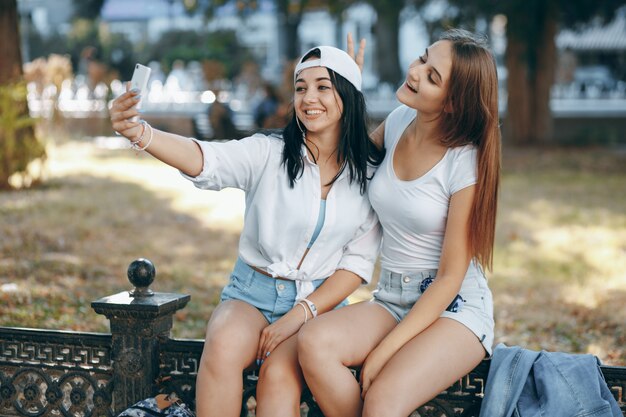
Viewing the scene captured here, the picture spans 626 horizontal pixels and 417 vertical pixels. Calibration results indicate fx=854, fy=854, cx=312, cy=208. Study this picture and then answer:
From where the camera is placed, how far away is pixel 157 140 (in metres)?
3.07

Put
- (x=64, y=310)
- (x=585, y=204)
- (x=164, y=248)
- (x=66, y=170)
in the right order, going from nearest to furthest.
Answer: (x=64, y=310)
(x=164, y=248)
(x=585, y=204)
(x=66, y=170)

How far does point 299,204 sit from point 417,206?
0.45m

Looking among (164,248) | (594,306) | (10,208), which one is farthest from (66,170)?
(594,306)

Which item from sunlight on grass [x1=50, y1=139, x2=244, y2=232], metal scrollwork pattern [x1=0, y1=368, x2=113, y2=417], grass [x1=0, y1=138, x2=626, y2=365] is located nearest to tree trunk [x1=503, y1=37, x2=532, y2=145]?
grass [x1=0, y1=138, x2=626, y2=365]

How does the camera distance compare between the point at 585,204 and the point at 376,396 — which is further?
the point at 585,204

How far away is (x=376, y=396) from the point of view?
115 inches

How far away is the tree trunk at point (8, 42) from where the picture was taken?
35.8ft

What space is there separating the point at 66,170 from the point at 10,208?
4.20 meters

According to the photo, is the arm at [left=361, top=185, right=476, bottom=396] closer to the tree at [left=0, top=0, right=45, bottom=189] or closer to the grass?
the grass

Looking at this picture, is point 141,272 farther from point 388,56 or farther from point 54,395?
point 388,56

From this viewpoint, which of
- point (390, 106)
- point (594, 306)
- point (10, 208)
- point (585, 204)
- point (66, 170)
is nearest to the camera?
point (594, 306)

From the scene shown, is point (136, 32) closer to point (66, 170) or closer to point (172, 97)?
point (172, 97)

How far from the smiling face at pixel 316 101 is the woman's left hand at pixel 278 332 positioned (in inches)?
28.9

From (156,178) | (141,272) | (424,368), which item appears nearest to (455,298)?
(424,368)
